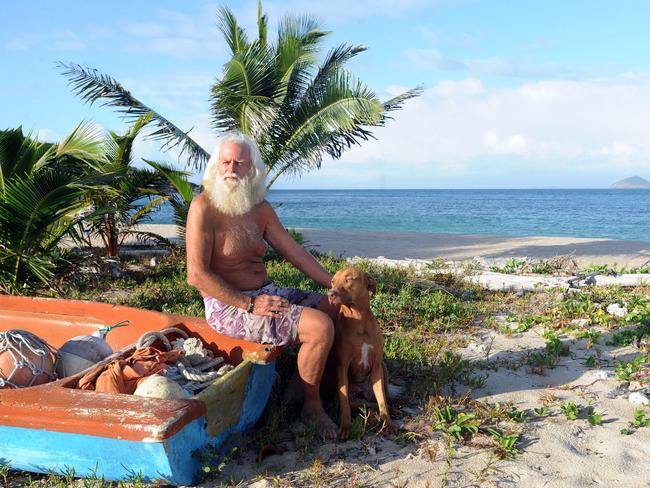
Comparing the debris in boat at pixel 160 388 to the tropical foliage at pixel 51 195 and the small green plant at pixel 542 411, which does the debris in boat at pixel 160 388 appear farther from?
the tropical foliage at pixel 51 195

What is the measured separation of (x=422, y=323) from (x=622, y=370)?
1.98 m

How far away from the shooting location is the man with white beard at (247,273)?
12.2 feet

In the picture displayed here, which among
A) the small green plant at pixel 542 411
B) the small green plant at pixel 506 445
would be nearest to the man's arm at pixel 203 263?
the small green plant at pixel 506 445

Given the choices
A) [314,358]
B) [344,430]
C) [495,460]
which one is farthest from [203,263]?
[495,460]

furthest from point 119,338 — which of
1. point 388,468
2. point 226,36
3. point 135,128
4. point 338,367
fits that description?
point 226,36

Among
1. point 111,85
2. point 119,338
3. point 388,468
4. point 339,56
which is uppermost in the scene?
point 339,56

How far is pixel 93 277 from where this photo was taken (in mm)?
8594

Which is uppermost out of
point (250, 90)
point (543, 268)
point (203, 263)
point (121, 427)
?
point (250, 90)

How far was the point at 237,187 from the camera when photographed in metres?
3.94

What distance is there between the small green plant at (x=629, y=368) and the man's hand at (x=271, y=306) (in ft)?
8.90

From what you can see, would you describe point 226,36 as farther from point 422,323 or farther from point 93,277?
point 422,323

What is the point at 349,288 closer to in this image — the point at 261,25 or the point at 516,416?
the point at 516,416

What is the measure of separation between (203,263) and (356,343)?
3.57 ft

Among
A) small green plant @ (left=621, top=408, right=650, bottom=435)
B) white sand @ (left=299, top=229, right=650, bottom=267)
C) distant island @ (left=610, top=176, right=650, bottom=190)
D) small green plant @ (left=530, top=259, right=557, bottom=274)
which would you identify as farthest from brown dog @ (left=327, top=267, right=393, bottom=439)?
distant island @ (left=610, top=176, right=650, bottom=190)
